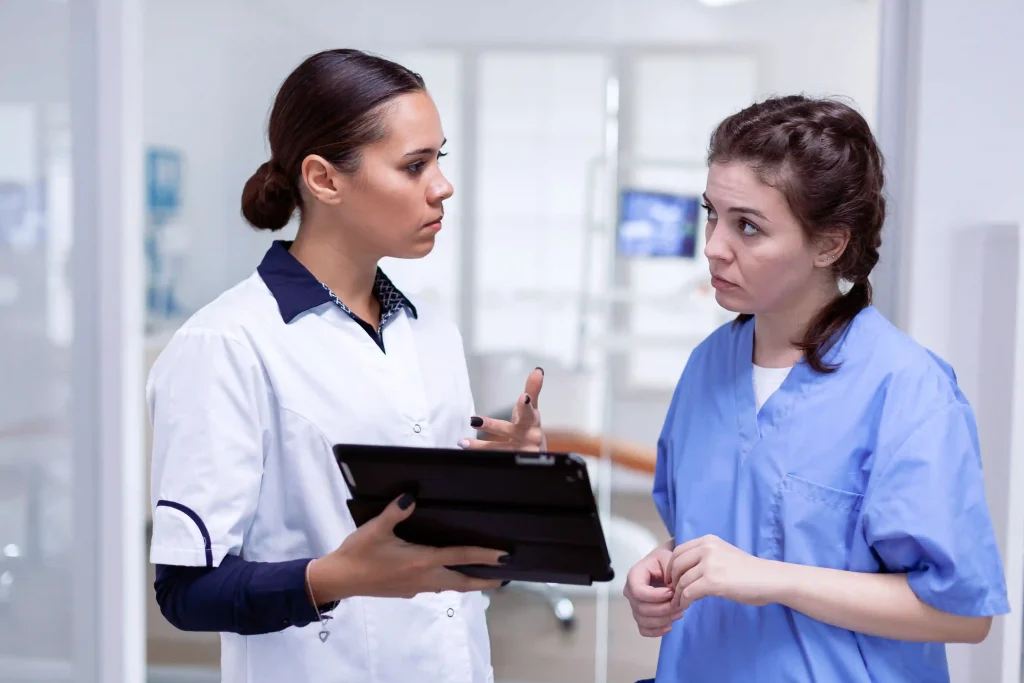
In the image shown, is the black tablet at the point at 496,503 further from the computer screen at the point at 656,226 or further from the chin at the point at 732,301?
the computer screen at the point at 656,226

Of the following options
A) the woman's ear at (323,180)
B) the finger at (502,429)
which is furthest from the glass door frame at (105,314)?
the finger at (502,429)

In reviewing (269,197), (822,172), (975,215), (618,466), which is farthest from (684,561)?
(618,466)

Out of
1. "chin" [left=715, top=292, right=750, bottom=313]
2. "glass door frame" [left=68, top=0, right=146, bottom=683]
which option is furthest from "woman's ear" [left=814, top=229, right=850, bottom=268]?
"glass door frame" [left=68, top=0, right=146, bottom=683]

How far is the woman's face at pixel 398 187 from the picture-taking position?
4.24ft

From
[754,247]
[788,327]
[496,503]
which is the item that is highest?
[754,247]

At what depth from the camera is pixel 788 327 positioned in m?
1.30

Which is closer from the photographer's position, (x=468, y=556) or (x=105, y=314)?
(x=468, y=556)

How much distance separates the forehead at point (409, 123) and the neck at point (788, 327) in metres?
0.53

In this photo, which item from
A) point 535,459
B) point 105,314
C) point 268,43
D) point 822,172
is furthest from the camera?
point 268,43

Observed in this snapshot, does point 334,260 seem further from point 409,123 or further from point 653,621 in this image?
point 653,621

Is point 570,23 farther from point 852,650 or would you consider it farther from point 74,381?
point 852,650

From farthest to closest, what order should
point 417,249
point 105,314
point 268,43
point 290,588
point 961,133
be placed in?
point 268,43, point 105,314, point 961,133, point 417,249, point 290,588

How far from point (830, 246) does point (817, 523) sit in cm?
36

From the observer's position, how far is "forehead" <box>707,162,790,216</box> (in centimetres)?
122
